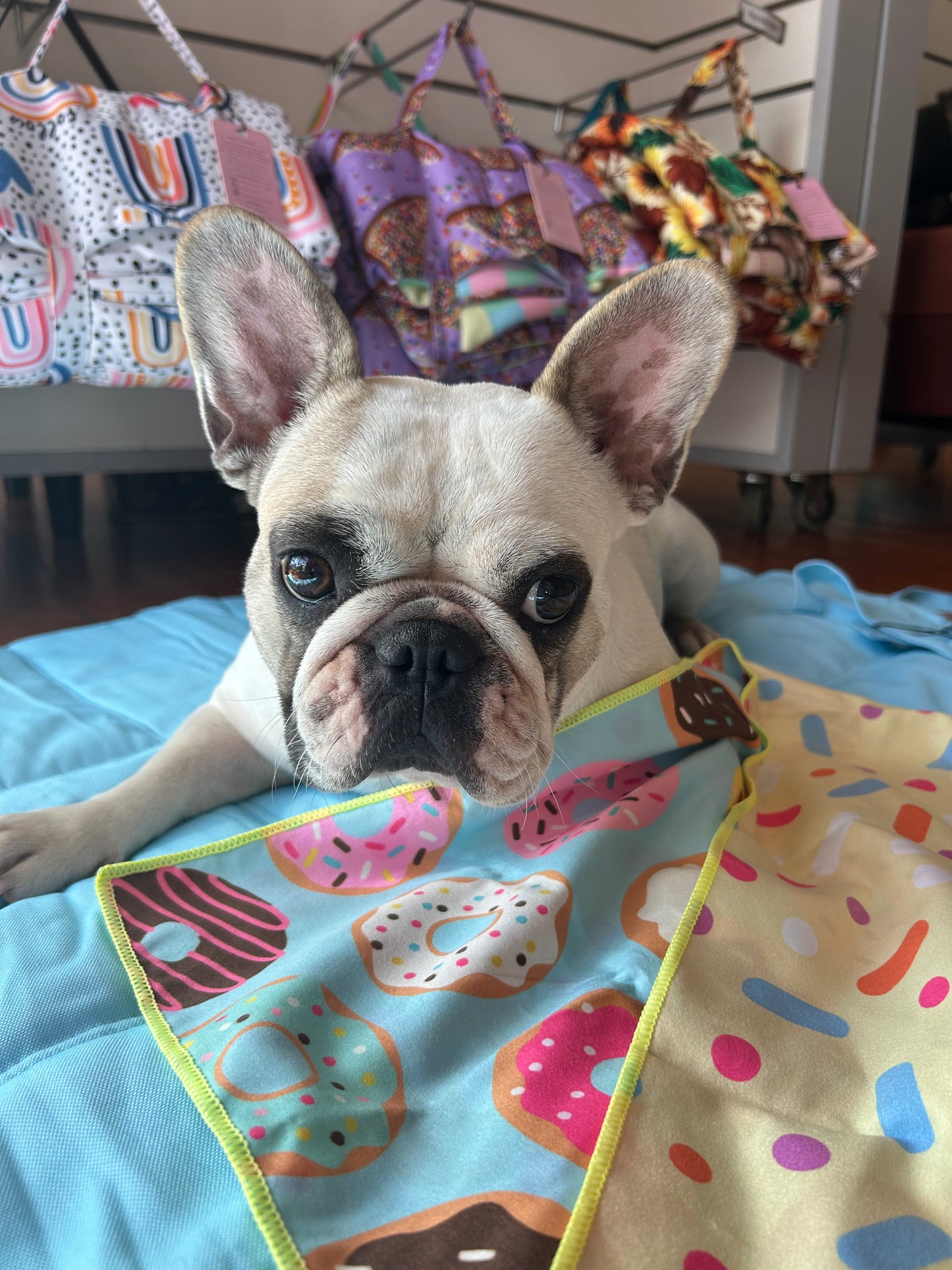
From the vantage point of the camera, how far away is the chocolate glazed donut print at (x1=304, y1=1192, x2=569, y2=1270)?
0.45 meters

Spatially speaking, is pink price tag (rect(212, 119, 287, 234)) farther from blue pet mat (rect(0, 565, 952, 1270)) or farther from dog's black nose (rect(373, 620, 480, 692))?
dog's black nose (rect(373, 620, 480, 692))

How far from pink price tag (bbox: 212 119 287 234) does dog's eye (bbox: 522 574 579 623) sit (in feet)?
3.95

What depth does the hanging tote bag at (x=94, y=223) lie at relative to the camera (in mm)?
1500

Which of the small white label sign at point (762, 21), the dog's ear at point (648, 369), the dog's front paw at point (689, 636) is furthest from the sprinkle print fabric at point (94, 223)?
the small white label sign at point (762, 21)

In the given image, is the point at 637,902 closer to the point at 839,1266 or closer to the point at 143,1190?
the point at 839,1266

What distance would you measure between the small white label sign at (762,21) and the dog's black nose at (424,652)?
2.61 m

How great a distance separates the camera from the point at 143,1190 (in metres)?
0.52

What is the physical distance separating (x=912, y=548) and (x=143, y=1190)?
2.70 metres

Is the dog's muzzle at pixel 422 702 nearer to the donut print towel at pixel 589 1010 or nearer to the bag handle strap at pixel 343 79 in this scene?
the donut print towel at pixel 589 1010

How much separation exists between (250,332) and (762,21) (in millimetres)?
2435

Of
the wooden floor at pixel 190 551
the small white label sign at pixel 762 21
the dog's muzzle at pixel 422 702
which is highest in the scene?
the small white label sign at pixel 762 21

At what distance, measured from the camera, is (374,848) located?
84 centimetres

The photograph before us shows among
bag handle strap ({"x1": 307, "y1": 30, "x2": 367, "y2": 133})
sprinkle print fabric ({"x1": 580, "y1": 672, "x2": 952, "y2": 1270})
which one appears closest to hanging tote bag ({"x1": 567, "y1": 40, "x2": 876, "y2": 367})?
bag handle strap ({"x1": 307, "y1": 30, "x2": 367, "y2": 133})

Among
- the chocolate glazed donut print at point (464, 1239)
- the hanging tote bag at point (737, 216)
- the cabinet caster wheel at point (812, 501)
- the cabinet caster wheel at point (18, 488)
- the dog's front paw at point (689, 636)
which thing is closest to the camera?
the chocolate glazed donut print at point (464, 1239)
